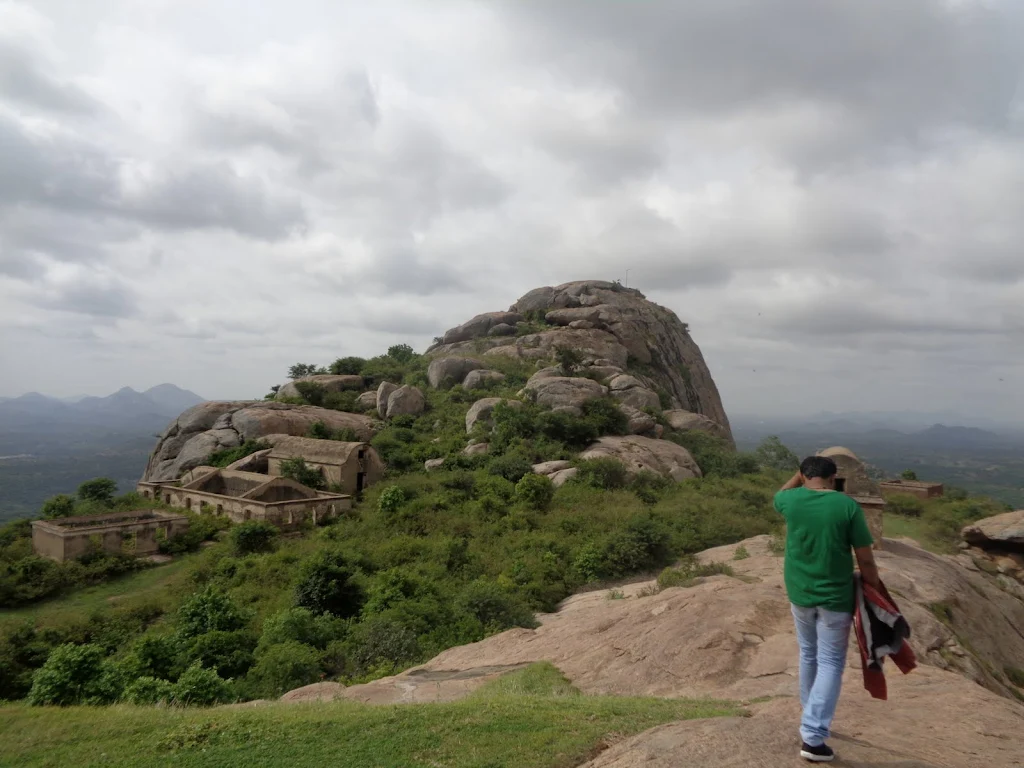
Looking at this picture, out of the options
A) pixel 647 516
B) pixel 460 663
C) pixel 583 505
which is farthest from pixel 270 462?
pixel 460 663

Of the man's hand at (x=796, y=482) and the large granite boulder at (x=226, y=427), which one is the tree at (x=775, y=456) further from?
the man's hand at (x=796, y=482)

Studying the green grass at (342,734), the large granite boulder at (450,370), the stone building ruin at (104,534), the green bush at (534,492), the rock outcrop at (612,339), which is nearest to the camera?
the green grass at (342,734)

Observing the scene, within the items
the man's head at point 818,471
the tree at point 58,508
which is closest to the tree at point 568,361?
the tree at point 58,508

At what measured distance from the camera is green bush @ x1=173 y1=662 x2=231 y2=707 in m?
8.31

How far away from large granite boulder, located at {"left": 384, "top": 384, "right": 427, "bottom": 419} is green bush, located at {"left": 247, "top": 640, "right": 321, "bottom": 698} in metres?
21.7

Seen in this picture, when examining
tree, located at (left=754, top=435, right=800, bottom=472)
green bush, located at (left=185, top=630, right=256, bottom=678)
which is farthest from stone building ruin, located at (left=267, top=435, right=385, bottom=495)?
tree, located at (left=754, top=435, right=800, bottom=472)

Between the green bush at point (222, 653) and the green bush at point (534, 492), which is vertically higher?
the green bush at point (534, 492)

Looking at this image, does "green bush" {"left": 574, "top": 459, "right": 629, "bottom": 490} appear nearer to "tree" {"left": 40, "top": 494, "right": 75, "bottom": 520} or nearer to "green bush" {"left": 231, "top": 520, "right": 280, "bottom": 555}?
"green bush" {"left": 231, "top": 520, "right": 280, "bottom": 555}

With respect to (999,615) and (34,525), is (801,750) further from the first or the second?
(34,525)

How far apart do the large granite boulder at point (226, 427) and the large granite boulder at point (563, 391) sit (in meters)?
8.48

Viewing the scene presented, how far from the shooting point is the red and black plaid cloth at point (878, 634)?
162 inches

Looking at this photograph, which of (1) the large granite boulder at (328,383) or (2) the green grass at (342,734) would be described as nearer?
(2) the green grass at (342,734)

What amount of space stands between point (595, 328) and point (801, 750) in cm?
4140

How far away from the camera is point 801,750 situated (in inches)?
160
